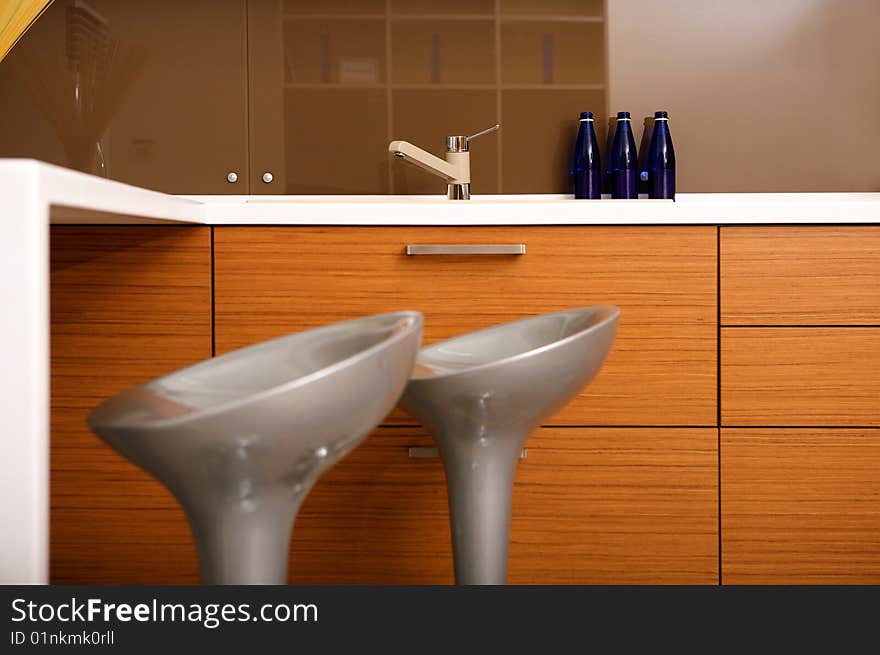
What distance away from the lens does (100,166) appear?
2.41 metres

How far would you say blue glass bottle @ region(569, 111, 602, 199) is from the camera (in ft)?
7.62

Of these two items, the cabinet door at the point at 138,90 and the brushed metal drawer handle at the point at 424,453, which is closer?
the brushed metal drawer handle at the point at 424,453

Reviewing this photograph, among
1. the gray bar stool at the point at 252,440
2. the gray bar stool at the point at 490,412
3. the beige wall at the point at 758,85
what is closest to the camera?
the gray bar stool at the point at 252,440

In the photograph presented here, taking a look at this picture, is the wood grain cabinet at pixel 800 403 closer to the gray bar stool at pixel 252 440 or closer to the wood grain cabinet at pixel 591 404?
the wood grain cabinet at pixel 591 404

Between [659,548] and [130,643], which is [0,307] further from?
[659,548]

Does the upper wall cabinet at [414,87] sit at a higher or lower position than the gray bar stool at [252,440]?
higher

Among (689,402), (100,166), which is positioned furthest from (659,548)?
(100,166)

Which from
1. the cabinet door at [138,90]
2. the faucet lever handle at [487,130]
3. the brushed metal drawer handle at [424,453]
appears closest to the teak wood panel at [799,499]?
the brushed metal drawer handle at [424,453]

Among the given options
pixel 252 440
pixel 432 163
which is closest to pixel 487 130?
pixel 432 163

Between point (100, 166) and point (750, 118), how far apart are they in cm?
172

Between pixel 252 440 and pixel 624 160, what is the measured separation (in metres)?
1.66

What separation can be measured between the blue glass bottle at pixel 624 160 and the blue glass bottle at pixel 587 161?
1.7 inches

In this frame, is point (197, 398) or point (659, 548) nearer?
point (197, 398)

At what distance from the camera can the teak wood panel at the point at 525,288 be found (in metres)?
1.74
